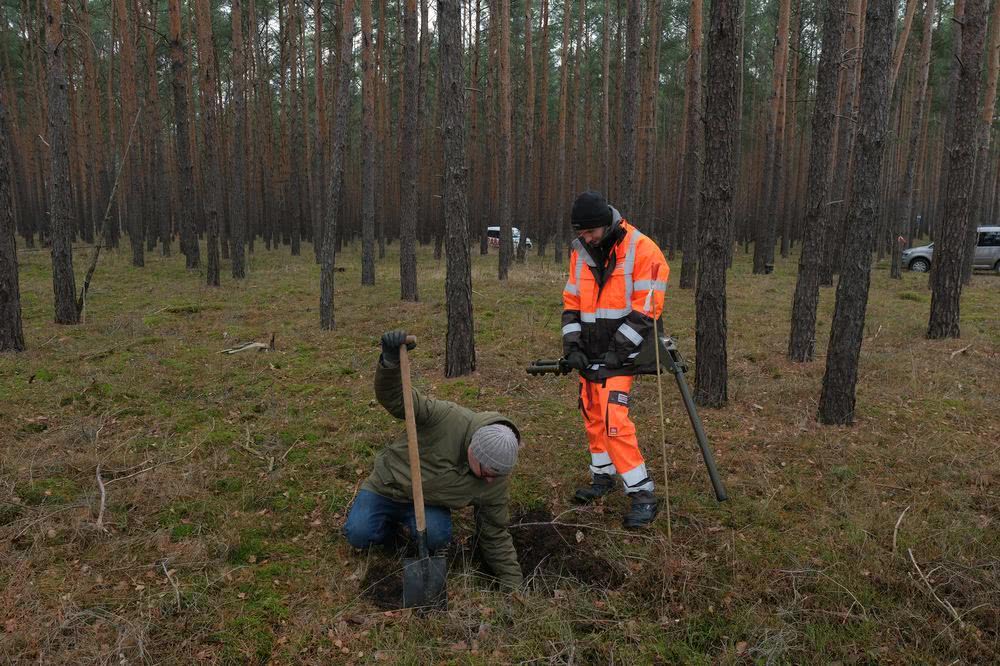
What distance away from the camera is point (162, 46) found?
2336cm

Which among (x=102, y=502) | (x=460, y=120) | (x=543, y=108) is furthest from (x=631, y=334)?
(x=543, y=108)

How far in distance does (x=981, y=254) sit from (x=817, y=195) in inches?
656

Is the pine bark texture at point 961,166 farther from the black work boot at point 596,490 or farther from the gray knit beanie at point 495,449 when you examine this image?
the gray knit beanie at point 495,449

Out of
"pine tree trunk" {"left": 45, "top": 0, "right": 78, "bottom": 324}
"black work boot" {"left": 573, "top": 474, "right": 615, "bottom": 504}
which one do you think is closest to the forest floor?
"black work boot" {"left": 573, "top": 474, "right": 615, "bottom": 504}

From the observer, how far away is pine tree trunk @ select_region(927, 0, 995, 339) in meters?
8.50

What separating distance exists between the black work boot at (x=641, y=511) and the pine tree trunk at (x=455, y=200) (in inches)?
140

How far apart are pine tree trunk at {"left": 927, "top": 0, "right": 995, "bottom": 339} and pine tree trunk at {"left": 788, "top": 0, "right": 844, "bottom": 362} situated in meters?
1.96

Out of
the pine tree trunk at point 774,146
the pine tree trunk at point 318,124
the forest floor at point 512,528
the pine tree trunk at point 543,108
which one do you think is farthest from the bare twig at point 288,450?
the pine tree trunk at point 543,108

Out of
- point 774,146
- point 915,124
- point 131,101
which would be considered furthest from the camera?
point 774,146

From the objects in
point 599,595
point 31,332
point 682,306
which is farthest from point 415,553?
point 682,306

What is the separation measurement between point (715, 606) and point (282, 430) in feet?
12.7

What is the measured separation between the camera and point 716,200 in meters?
5.93

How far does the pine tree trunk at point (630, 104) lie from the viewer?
1102 centimetres

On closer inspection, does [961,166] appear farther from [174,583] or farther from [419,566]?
[174,583]
